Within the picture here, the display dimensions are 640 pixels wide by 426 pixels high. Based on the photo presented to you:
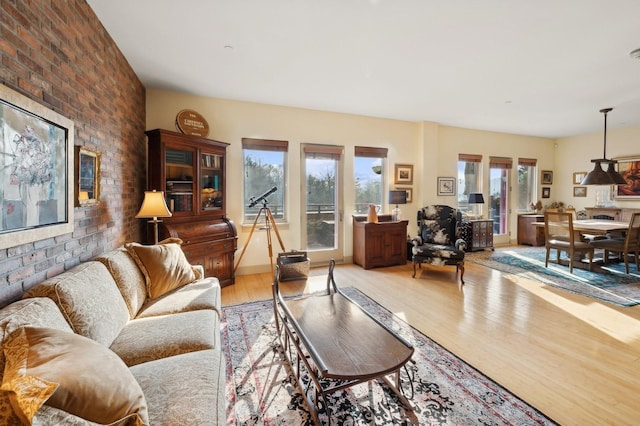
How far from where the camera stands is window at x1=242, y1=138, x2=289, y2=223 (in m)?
4.46

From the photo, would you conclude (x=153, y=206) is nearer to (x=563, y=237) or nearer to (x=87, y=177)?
(x=87, y=177)

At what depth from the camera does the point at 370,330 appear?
5.88 ft

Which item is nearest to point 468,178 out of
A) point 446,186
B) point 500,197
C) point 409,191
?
point 446,186

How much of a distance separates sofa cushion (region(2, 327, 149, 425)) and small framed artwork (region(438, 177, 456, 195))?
19.8ft

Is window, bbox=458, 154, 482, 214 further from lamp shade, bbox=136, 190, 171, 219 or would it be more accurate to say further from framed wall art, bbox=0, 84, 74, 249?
framed wall art, bbox=0, 84, 74, 249

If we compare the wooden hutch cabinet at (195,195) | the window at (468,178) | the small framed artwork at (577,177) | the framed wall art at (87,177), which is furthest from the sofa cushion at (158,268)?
the small framed artwork at (577,177)

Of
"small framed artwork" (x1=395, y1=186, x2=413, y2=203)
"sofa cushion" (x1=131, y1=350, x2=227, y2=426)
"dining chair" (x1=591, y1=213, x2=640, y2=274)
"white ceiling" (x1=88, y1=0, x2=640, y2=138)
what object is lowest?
"sofa cushion" (x1=131, y1=350, x2=227, y2=426)

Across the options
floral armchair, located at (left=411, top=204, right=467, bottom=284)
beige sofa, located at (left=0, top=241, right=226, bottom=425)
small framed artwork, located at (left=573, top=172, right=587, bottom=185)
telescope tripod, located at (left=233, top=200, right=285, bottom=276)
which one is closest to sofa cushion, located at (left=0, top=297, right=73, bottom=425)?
beige sofa, located at (left=0, top=241, right=226, bottom=425)

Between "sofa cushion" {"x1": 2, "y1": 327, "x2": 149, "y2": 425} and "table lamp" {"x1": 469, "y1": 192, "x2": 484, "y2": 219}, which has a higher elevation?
"table lamp" {"x1": 469, "y1": 192, "x2": 484, "y2": 219}

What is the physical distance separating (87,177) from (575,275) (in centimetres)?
615

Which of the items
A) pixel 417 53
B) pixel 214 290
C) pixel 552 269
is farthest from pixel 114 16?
pixel 552 269

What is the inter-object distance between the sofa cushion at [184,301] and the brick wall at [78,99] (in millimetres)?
590

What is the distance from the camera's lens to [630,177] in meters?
5.86

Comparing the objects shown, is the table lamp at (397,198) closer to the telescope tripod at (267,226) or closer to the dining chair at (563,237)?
the telescope tripod at (267,226)
